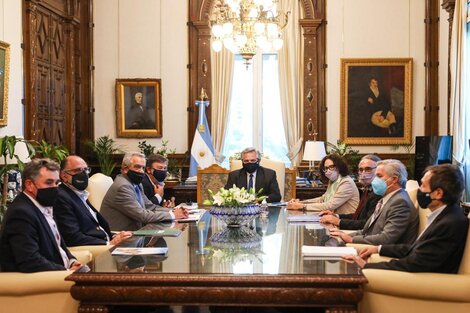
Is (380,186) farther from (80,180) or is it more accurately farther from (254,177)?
(254,177)

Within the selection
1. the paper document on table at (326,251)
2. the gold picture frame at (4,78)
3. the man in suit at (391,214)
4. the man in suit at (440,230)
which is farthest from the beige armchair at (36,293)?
the gold picture frame at (4,78)

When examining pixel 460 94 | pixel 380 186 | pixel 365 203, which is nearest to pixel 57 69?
pixel 460 94

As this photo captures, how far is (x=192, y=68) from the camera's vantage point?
42.4 ft

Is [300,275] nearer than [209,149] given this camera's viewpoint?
Yes

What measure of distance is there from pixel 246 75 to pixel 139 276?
958 cm

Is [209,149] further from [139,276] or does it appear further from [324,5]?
[139,276]

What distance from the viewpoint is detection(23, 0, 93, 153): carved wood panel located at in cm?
995

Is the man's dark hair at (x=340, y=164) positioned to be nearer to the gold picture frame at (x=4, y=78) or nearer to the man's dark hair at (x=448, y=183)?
the man's dark hair at (x=448, y=183)

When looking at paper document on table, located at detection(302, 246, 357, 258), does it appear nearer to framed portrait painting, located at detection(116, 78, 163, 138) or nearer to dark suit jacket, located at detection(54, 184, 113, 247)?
dark suit jacket, located at detection(54, 184, 113, 247)

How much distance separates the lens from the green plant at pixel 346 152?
1241 cm

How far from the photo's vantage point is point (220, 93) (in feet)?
42.1

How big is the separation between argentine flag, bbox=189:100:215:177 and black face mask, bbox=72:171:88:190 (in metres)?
6.74

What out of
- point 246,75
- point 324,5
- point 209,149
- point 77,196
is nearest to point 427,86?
point 324,5

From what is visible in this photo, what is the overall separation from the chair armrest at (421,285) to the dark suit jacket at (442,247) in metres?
0.06
